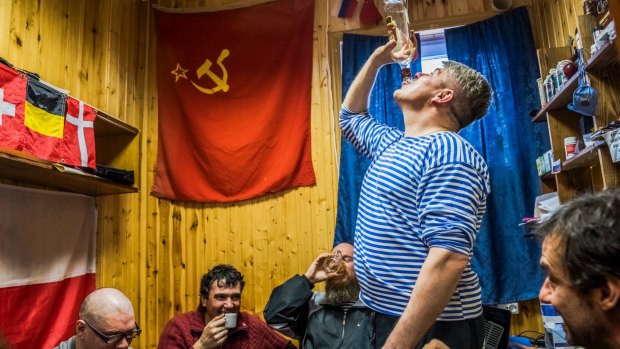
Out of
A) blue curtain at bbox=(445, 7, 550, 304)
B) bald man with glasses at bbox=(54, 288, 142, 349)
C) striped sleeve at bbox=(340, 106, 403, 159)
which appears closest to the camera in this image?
striped sleeve at bbox=(340, 106, 403, 159)

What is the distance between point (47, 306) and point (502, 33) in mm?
3098

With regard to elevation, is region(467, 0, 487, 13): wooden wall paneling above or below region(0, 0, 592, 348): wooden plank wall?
above

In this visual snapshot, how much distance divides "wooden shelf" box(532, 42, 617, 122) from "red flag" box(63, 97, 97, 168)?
2338mm

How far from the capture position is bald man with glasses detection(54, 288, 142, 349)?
165 centimetres

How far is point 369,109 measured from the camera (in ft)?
10.2

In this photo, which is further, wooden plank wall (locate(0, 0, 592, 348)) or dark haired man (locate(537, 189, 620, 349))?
wooden plank wall (locate(0, 0, 592, 348))

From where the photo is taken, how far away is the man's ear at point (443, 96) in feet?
4.15

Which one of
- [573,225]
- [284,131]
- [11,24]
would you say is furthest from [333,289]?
[11,24]

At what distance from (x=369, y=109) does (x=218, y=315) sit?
5.14 feet

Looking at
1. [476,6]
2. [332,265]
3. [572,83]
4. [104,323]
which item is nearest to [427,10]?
[476,6]

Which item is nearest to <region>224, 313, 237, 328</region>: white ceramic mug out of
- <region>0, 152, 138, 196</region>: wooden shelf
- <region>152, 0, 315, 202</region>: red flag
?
<region>0, 152, 138, 196</region>: wooden shelf

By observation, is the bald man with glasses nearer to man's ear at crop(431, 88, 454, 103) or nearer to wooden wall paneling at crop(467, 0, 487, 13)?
man's ear at crop(431, 88, 454, 103)

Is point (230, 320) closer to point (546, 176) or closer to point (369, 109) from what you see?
point (369, 109)

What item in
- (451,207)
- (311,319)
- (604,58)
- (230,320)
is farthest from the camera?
(311,319)
